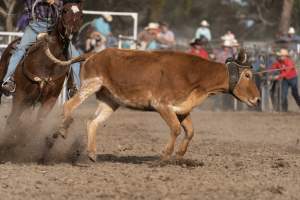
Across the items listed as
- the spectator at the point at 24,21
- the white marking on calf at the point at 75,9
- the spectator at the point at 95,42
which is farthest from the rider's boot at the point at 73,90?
the spectator at the point at 95,42

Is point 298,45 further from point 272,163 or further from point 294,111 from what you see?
point 272,163

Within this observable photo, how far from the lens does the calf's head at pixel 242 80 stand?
35.1 ft

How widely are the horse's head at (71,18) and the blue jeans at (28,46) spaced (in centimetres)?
52

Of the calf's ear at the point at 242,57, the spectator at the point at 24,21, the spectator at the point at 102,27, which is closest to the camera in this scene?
the calf's ear at the point at 242,57

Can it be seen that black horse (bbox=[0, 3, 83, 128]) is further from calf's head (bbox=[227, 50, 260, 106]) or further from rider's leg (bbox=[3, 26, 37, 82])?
calf's head (bbox=[227, 50, 260, 106])

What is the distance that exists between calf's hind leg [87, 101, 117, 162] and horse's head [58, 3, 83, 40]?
41.4 inches

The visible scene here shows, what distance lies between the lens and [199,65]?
1060 centimetres

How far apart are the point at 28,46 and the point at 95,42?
381 inches

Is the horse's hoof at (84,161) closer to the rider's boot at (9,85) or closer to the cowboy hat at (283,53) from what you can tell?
the rider's boot at (9,85)

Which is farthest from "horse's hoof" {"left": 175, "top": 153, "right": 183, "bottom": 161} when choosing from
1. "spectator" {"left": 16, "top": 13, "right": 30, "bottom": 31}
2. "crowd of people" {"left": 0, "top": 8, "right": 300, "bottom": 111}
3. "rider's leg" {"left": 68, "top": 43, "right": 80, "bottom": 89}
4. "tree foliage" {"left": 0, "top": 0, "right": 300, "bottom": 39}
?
"tree foliage" {"left": 0, "top": 0, "right": 300, "bottom": 39}

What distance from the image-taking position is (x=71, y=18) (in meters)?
11.3

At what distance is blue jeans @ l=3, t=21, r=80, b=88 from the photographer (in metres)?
11.9

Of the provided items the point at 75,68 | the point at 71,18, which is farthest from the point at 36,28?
the point at 71,18

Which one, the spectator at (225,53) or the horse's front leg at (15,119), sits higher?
the spectator at (225,53)
